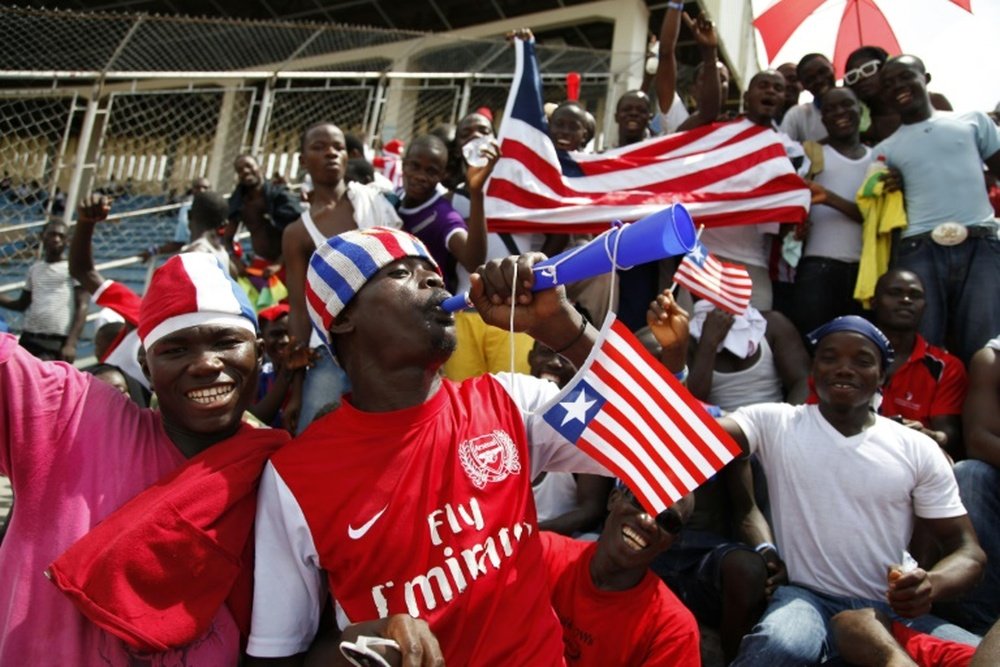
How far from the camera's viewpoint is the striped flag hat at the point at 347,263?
209 cm

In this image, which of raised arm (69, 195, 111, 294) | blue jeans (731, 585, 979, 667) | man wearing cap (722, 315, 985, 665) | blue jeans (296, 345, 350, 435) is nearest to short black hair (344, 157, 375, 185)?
raised arm (69, 195, 111, 294)

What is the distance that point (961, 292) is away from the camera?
4453 mm

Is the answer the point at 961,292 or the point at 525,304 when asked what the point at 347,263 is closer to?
the point at 525,304

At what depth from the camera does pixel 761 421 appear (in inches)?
138

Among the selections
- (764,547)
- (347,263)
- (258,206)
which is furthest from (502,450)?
(258,206)

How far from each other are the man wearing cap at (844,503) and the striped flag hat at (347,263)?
173cm

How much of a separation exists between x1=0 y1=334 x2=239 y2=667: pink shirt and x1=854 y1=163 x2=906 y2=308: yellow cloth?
3.75 metres

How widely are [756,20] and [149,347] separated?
5612mm

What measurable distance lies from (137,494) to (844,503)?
241cm

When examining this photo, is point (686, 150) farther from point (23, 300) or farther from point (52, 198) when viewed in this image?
point (23, 300)

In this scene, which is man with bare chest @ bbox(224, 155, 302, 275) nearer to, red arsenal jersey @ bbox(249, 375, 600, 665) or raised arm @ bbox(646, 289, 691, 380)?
raised arm @ bbox(646, 289, 691, 380)

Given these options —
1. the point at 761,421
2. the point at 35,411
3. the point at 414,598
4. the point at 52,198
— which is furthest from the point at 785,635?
the point at 52,198

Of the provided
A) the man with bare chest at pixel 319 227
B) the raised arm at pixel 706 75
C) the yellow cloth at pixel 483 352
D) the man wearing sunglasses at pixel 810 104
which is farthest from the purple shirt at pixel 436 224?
the man wearing sunglasses at pixel 810 104

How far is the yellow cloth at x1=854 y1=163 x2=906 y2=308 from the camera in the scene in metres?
4.66
